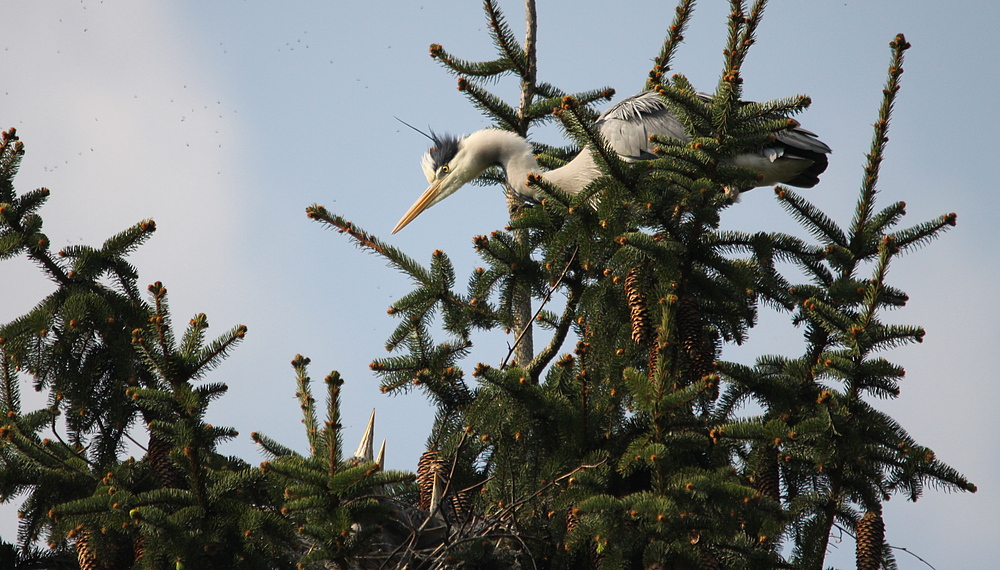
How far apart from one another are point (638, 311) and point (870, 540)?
3.57ft

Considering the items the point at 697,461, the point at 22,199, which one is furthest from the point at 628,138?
the point at 22,199

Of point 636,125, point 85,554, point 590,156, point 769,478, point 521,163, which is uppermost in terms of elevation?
point 636,125

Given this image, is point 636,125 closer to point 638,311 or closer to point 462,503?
point 638,311

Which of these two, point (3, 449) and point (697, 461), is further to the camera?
point (3, 449)

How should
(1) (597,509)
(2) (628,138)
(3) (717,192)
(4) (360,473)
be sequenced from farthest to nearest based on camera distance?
(2) (628,138)
(3) (717,192)
(1) (597,509)
(4) (360,473)

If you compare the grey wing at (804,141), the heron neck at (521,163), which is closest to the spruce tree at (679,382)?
the heron neck at (521,163)

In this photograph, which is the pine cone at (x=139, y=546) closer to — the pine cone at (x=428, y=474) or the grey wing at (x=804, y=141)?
the pine cone at (x=428, y=474)

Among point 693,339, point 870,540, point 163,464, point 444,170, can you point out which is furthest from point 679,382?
point 444,170

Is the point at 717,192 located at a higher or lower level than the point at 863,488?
higher

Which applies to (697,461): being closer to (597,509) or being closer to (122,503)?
(597,509)

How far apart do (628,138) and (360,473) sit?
3734 mm

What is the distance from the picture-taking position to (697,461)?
132 inches

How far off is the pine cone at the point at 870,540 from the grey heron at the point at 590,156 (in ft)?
8.33

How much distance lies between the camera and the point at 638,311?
3.46 meters
